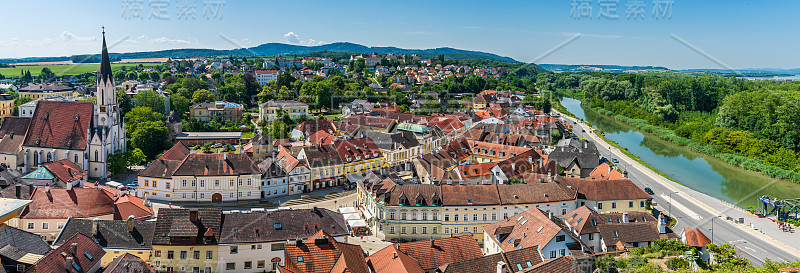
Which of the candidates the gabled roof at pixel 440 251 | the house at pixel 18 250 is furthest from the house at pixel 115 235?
the gabled roof at pixel 440 251

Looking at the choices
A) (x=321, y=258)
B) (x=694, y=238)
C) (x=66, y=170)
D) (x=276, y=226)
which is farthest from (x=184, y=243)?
(x=694, y=238)

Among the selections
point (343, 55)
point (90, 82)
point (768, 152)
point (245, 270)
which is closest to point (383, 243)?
point (245, 270)

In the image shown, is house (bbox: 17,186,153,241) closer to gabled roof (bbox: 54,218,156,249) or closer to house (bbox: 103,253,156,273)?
gabled roof (bbox: 54,218,156,249)

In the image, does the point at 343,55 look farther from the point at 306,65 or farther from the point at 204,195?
the point at 204,195

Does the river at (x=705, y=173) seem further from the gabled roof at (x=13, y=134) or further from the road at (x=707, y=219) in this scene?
the gabled roof at (x=13, y=134)

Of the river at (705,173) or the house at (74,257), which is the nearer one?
the house at (74,257)

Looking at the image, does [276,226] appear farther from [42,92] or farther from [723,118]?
[42,92]
